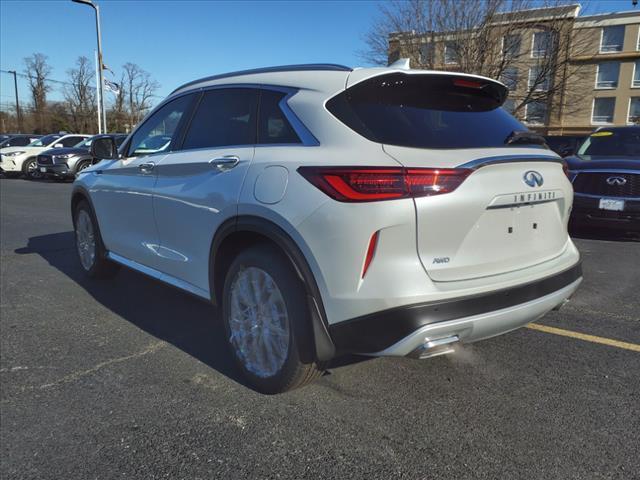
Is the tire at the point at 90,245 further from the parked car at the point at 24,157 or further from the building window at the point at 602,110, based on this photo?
the building window at the point at 602,110

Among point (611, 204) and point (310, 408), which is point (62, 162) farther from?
point (310, 408)

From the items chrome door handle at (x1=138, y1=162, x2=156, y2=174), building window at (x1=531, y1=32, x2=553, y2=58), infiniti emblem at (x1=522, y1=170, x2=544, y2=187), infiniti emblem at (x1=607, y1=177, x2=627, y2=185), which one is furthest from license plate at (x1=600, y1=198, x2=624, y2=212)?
building window at (x1=531, y1=32, x2=553, y2=58)

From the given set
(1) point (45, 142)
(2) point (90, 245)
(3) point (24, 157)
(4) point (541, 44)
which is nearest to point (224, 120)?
(2) point (90, 245)

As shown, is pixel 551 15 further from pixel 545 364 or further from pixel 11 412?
pixel 11 412

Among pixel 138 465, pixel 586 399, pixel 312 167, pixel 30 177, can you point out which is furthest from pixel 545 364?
pixel 30 177

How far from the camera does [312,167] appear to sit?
2.36 meters

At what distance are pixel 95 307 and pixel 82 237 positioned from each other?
3.95 ft

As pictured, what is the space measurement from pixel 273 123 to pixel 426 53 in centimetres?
2280

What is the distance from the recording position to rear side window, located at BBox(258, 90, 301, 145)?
2.68m

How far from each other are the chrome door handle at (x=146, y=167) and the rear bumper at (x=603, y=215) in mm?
5638

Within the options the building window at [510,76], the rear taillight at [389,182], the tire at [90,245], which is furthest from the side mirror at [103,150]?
the building window at [510,76]

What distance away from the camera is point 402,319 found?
86.7 inches

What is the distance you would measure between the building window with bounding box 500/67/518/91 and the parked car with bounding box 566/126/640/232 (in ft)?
62.8

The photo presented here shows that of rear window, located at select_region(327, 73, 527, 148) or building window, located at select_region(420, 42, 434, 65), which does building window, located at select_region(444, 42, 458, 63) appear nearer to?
building window, located at select_region(420, 42, 434, 65)
